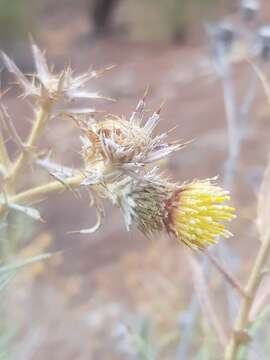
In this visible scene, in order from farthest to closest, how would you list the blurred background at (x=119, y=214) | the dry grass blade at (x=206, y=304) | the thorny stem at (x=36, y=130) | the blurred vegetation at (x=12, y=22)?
the blurred vegetation at (x=12, y=22)
the blurred background at (x=119, y=214)
the dry grass blade at (x=206, y=304)
the thorny stem at (x=36, y=130)

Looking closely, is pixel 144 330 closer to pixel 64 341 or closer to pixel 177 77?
pixel 64 341

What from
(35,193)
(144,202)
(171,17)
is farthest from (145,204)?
(171,17)

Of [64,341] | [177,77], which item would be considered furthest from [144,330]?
[177,77]

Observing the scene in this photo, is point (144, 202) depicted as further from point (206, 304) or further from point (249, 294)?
point (206, 304)

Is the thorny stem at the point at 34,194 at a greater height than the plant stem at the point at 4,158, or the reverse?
the plant stem at the point at 4,158

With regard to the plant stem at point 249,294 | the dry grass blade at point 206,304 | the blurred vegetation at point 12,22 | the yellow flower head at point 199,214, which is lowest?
the blurred vegetation at point 12,22

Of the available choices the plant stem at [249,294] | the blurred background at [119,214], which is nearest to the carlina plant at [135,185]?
the blurred background at [119,214]

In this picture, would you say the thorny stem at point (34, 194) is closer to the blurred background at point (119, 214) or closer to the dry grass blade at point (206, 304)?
the blurred background at point (119, 214)
